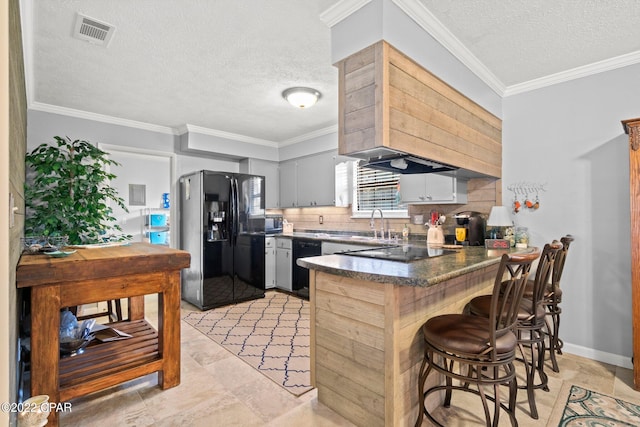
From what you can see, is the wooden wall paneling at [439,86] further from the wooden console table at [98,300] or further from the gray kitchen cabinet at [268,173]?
the gray kitchen cabinet at [268,173]

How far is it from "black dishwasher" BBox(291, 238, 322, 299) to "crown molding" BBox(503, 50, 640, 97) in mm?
2876

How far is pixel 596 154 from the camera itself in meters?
2.83

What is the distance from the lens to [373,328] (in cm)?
180

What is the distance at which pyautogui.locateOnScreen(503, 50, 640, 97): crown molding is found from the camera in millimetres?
2668

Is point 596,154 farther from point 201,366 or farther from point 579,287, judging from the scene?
point 201,366

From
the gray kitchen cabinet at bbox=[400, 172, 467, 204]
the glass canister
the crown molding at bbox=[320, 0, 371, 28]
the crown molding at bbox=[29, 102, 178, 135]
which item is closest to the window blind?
the gray kitchen cabinet at bbox=[400, 172, 467, 204]

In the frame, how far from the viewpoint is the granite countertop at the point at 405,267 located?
1.61 metres

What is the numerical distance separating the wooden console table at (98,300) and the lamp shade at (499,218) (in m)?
2.71

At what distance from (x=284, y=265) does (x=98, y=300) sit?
3.18 meters

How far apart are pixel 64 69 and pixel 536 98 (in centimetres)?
442

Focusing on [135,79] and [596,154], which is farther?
[135,79]

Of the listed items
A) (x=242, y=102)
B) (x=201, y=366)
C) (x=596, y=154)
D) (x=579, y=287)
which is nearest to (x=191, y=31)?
(x=242, y=102)

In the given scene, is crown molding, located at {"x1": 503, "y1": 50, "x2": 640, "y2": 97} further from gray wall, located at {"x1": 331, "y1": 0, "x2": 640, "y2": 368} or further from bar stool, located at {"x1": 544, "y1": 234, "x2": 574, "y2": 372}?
bar stool, located at {"x1": 544, "y1": 234, "x2": 574, "y2": 372}

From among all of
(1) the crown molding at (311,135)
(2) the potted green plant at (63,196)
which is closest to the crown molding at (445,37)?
(1) the crown molding at (311,135)
